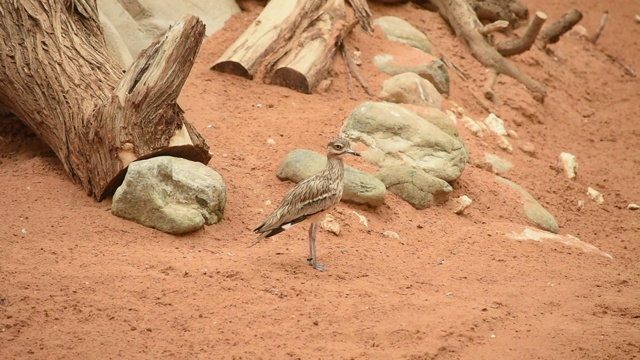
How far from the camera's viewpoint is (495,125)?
33.7 ft

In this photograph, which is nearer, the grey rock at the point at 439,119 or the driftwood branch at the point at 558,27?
the grey rock at the point at 439,119

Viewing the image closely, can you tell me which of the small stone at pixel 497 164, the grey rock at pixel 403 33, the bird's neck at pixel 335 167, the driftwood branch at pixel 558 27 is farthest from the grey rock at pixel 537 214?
the driftwood branch at pixel 558 27

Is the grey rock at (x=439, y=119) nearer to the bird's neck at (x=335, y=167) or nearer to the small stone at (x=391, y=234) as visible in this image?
the small stone at (x=391, y=234)

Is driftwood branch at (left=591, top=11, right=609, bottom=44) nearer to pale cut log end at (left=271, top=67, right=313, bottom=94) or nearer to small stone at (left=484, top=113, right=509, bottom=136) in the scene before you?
small stone at (left=484, top=113, right=509, bottom=136)

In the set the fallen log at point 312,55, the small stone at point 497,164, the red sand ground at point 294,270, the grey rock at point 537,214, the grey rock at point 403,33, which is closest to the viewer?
the red sand ground at point 294,270

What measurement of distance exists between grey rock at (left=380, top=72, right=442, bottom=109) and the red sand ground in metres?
0.28

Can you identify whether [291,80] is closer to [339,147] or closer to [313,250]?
[339,147]

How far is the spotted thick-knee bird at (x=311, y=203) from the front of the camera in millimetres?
6312

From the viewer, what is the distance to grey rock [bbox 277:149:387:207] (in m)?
7.54

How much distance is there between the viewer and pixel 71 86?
7.21 metres

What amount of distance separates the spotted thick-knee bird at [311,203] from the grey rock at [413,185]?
1588 mm

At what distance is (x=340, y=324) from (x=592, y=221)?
171 inches

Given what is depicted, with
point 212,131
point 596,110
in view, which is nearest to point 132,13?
point 212,131

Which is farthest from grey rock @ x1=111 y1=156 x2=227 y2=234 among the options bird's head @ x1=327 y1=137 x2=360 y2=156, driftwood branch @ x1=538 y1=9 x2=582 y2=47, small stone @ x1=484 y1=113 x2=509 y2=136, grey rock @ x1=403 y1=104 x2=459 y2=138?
driftwood branch @ x1=538 y1=9 x2=582 y2=47
